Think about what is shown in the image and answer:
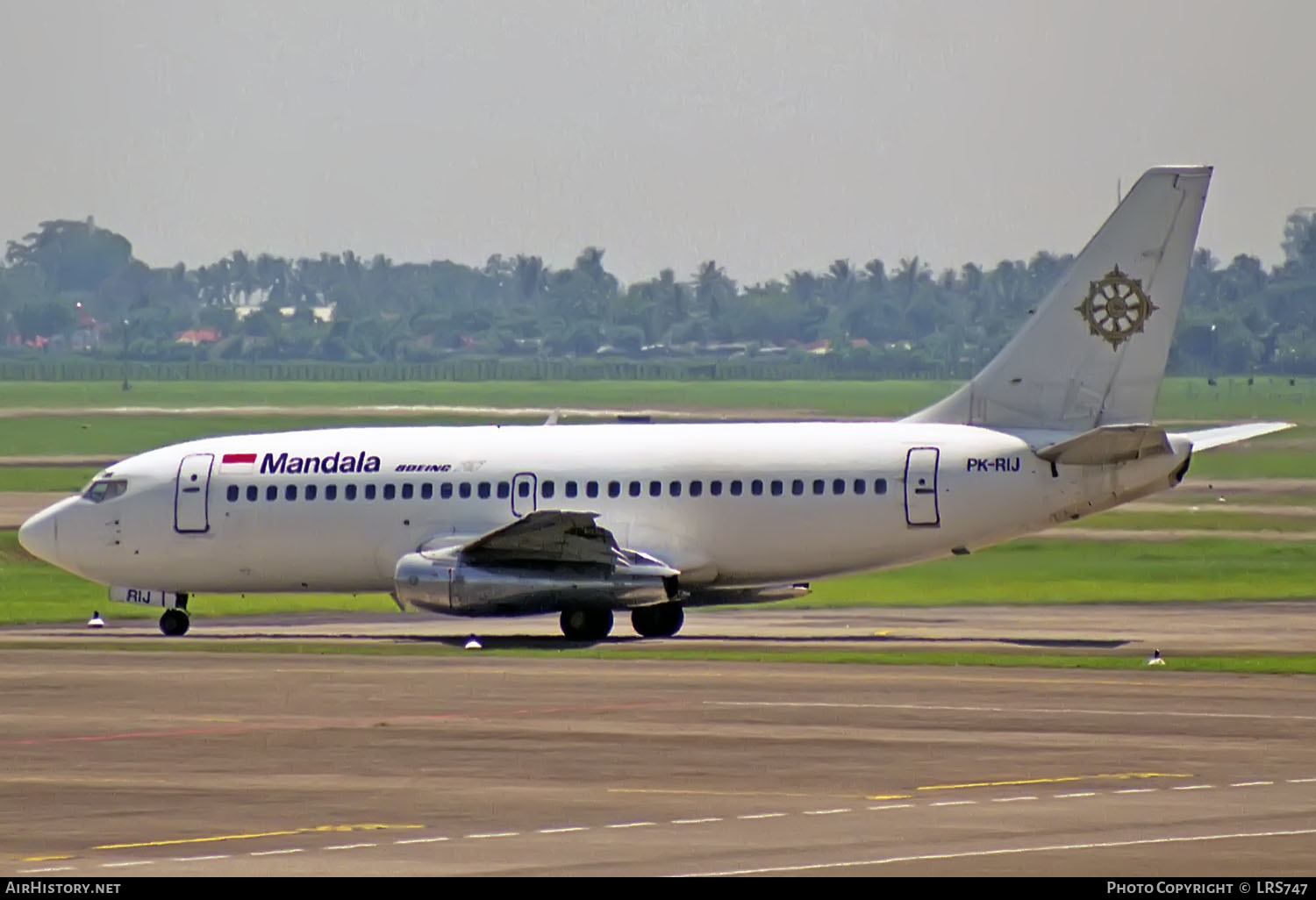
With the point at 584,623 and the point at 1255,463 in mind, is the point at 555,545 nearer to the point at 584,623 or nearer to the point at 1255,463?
the point at 584,623

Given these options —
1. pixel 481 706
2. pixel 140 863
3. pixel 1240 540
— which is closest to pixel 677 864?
pixel 140 863

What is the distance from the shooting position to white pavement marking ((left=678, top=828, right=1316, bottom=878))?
19266 mm

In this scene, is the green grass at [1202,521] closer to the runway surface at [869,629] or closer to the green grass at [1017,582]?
the green grass at [1017,582]

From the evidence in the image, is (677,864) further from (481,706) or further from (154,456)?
(154,456)

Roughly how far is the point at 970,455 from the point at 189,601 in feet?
59.3

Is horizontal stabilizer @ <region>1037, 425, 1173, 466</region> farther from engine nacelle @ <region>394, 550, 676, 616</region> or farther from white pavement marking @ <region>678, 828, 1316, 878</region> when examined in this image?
white pavement marking @ <region>678, 828, 1316, 878</region>

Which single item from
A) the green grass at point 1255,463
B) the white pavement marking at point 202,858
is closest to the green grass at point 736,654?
the white pavement marking at point 202,858

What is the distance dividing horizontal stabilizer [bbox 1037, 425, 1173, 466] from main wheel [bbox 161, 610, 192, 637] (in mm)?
14531

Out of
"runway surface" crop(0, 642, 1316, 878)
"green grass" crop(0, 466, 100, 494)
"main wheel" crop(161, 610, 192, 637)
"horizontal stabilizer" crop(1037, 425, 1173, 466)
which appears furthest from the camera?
"green grass" crop(0, 466, 100, 494)

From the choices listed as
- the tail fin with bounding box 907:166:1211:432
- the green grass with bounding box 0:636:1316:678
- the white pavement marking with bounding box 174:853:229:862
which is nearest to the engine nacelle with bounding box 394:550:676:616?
the green grass with bounding box 0:636:1316:678

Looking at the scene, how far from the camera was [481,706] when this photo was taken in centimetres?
3159

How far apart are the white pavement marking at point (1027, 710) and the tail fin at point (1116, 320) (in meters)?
10.7

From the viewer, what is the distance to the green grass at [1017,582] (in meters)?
50.0

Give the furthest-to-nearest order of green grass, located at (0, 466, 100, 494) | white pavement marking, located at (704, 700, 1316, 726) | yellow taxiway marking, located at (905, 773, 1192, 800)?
1. green grass, located at (0, 466, 100, 494)
2. white pavement marking, located at (704, 700, 1316, 726)
3. yellow taxiway marking, located at (905, 773, 1192, 800)
